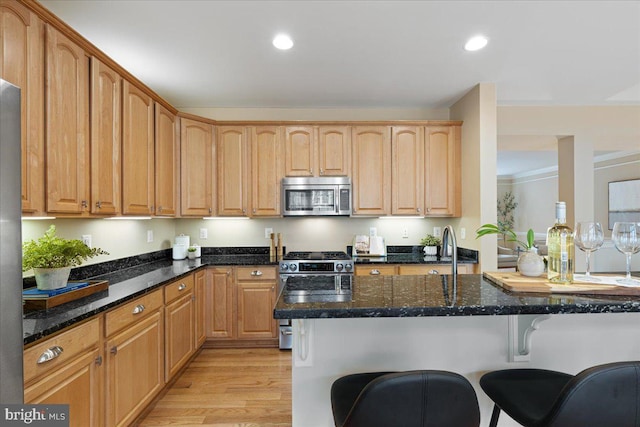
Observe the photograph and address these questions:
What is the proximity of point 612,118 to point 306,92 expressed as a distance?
374 centimetres

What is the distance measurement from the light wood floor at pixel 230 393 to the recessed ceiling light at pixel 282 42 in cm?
270

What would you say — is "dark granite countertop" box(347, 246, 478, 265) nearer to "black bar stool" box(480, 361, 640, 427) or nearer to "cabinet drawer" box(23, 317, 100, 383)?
"black bar stool" box(480, 361, 640, 427)

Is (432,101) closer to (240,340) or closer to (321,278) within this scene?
(321,278)

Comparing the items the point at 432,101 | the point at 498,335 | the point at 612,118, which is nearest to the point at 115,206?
the point at 498,335

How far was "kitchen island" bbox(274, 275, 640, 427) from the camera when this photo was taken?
5.22 feet

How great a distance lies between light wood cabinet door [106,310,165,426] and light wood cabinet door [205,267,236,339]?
102cm

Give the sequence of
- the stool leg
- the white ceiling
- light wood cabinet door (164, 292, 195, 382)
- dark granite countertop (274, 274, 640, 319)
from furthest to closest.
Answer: light wood cabinet door (164, 292, 195, 382), the white ceiling, the stool leg, dark granite countertop (274, 274, 640, 319)

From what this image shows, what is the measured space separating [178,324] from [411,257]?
249 centimetres

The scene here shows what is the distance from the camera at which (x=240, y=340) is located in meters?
3.62

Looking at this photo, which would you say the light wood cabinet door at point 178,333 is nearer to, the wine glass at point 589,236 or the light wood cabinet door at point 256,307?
the light wood cabinet door at point 256,307

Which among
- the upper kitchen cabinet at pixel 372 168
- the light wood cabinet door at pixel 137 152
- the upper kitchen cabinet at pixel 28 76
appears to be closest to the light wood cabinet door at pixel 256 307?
the light wood cabinet door at pixel 137 152

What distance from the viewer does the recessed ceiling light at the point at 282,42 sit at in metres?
2.57

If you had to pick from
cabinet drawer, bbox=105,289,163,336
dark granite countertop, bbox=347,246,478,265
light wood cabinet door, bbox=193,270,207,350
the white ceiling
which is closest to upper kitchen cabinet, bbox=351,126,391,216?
the white ceiling

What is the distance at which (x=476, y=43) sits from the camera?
2.66 meters
